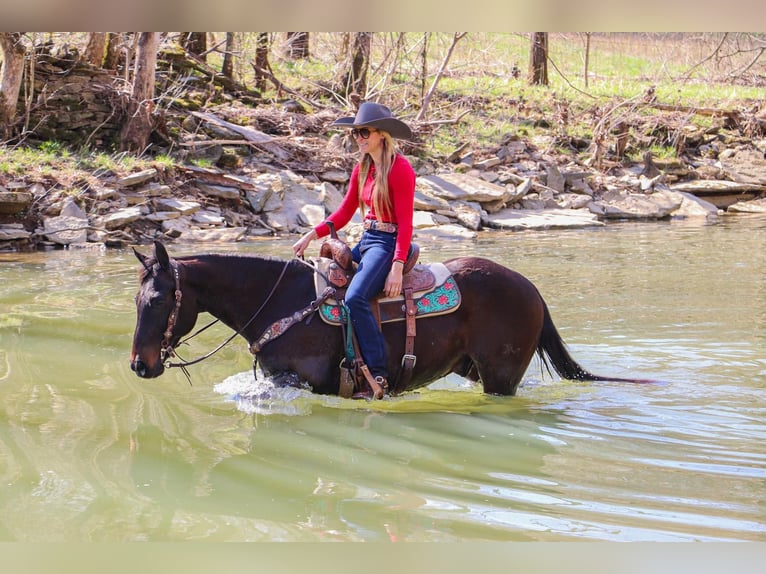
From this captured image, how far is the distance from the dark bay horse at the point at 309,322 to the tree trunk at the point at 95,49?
50.8 ft

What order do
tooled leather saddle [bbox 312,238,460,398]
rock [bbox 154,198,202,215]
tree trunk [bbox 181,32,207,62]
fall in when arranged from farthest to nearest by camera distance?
tree trunk [bbox 181,32,207,62], rock [bbox 154,198,202,215], tooled leather saddle [bbox 312,238,460,398]

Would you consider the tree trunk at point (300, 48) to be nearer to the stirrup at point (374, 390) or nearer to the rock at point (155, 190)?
the rock at point (155, 190)

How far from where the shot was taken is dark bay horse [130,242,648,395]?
5.13 metres

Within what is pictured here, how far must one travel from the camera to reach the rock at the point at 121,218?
15156 mm

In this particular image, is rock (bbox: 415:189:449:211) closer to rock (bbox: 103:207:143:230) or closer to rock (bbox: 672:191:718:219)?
rock (bbox: 103:207:143:230)

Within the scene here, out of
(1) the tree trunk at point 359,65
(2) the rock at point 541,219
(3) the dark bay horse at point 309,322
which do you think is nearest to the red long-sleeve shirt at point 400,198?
(3) the dark bay horse at point 309,322

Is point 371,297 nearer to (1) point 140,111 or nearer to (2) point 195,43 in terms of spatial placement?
(1) point 140,111

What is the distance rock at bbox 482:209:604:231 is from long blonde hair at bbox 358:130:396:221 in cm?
1296

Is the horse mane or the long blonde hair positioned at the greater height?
the long blonde hair

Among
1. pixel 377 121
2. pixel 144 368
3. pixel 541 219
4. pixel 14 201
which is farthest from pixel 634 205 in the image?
pixel 144 368

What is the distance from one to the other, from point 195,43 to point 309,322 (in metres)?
19.5

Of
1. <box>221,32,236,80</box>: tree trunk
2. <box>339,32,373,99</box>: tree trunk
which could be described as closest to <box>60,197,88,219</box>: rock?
<box>339,32,373,99</box>: tree trunk

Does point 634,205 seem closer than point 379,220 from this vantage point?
No

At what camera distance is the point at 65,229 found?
14.9m
